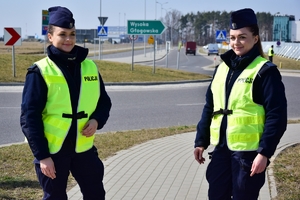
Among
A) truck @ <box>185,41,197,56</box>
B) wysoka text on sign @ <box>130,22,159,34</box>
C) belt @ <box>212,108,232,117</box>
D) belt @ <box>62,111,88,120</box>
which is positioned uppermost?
wysoka text on sign @ <box>130,22,159,34</box>

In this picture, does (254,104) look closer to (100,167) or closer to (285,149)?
(100,167)

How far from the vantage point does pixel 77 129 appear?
3879mm

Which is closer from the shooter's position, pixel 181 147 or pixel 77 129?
pixel 77 129

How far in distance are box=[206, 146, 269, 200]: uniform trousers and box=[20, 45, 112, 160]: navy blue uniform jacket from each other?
0.89 m

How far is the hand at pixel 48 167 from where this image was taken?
3703 mm

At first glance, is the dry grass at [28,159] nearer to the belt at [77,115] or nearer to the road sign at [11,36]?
the belt at [77,115]

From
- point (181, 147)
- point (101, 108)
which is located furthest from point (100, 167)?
point (181, 147)

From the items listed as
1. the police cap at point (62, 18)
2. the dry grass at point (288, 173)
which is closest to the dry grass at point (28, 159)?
the dry grass at point (288, 173)

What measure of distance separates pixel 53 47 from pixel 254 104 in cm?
144

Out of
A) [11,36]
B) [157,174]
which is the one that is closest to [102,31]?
[11,36]

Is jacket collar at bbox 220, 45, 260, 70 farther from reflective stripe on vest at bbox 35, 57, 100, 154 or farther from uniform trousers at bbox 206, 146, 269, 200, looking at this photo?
reflective stripe on vest at bbox 35, 57, 100, 154

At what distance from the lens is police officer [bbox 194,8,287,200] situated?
3.65 meters

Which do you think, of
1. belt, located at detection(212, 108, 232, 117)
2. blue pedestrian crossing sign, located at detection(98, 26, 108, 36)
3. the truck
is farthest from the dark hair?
the truck

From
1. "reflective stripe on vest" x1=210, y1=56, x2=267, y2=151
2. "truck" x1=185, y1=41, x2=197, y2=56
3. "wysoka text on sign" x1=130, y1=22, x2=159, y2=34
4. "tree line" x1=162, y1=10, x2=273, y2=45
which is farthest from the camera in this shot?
"tree line" x1=162, y1=10, x2=273, y2=45
